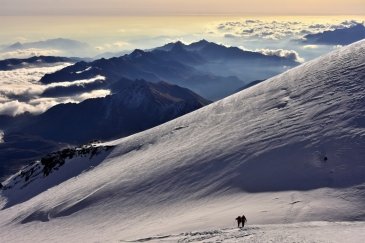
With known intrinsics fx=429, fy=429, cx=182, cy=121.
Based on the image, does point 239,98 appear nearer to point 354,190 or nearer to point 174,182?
point 174,182

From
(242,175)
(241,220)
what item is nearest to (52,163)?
(242,175)

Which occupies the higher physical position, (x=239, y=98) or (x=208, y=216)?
(x=239, y=98)

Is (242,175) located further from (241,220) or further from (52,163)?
(52,163)

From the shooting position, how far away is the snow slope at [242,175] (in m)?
39.4

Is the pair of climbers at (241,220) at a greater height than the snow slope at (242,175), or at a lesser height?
lesser

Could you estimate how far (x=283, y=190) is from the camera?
43.4m

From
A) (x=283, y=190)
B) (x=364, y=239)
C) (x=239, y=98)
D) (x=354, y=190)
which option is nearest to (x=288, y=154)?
(x=283, y=190)

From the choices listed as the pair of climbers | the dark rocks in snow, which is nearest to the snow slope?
the pair of climbers

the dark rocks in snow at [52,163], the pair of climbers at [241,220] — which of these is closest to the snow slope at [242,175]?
the pair of climbers at [241,220]

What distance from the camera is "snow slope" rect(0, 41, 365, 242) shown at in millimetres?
39375

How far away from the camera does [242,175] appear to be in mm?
51469

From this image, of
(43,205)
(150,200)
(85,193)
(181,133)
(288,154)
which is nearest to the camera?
(288,154)

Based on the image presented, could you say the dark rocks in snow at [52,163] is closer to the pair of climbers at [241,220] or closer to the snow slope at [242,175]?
the snow slope at [242,175]

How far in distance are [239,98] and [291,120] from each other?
114 feet
